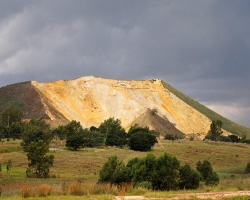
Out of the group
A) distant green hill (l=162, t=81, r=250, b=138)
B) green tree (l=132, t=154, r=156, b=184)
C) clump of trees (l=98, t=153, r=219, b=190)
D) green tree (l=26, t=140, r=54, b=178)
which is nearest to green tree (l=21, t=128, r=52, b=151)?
green tree (l=26, t=140, r=54, b=178)

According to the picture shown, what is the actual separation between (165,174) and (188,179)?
2.15m

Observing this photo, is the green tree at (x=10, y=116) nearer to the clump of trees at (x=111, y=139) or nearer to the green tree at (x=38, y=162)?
the clump of trees at (x=111, y=139)

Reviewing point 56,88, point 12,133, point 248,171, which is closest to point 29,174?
point 248,171

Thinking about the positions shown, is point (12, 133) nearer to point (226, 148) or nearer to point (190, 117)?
point (226, 148)

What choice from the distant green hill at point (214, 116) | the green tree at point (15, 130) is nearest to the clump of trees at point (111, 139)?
the green tree at point (15, 130)

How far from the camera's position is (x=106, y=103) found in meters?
140

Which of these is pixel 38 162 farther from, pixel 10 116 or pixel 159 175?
pixel 10 116

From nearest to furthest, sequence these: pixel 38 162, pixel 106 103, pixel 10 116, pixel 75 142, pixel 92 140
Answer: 1. pixel 38 162
2. pixel 75 142
3. pixel 92 140
4. pixel 10 116
5. pixel 106 103

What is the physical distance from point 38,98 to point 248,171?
9273 cm

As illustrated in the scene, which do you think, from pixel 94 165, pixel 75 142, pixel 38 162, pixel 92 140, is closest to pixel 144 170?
pixel 38 162

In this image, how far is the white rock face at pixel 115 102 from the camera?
13302cm

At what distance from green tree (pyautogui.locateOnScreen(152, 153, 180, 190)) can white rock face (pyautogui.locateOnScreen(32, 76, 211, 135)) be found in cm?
10121

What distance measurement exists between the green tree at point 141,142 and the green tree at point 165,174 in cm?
5178

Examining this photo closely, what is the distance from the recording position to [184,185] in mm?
26719
